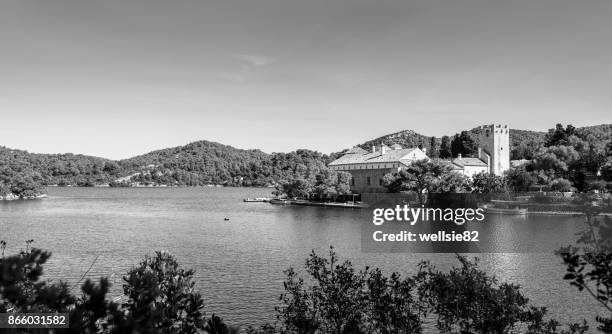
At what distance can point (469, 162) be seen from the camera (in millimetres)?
82000

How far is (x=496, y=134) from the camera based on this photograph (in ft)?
275

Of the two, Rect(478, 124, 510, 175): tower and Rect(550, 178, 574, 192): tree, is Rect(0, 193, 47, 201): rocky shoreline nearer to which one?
Rect(478, 124, 510, 175): tower

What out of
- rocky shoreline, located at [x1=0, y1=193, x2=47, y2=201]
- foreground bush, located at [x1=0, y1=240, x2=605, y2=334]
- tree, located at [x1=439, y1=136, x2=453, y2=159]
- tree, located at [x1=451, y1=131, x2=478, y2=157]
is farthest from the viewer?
tree, located at [x1=439, y1=136, x2=453, y2=159]

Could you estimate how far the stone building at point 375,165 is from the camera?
78.3m

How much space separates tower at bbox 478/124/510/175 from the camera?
8375cm

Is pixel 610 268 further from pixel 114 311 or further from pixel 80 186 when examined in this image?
pixel 80 186

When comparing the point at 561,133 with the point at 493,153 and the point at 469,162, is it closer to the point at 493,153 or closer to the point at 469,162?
the point at 493,153

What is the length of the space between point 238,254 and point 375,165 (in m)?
53.3

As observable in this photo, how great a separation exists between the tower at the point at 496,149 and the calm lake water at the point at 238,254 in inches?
1521

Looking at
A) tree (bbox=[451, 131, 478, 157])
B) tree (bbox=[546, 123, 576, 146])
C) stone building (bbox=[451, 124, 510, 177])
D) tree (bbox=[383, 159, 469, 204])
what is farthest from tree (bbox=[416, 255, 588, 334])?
tree (bbox=[451, 131, 478, 157])

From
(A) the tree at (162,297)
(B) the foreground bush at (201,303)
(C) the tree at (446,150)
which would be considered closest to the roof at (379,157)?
(C) the tree at (446,150)

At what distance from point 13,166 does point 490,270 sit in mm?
119080

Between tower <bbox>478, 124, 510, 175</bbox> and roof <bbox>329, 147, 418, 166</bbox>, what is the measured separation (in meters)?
14.5

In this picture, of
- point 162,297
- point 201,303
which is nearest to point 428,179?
point 162,297
